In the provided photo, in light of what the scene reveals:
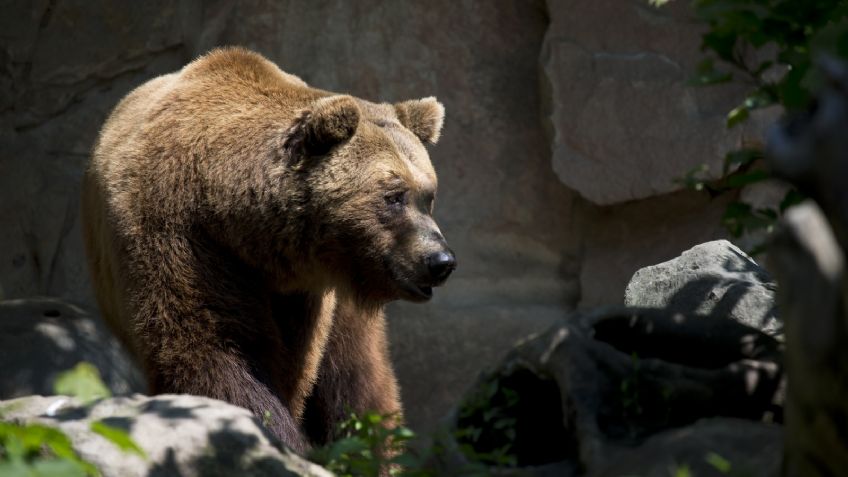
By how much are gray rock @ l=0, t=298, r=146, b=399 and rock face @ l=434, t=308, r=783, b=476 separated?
4.18 metres

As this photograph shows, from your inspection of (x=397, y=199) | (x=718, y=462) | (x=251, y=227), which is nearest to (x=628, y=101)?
(x=397, y=199)

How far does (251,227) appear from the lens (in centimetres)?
575

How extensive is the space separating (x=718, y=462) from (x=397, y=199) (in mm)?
3375

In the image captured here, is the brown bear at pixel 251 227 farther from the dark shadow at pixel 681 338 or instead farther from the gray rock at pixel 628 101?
the gray rock at pixel 628 101

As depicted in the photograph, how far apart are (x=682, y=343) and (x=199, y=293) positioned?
267 centimetres

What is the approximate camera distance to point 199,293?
555 centimetres

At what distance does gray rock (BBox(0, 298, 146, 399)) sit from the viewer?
709 cm

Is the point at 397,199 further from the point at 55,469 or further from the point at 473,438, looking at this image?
the point at 55,469

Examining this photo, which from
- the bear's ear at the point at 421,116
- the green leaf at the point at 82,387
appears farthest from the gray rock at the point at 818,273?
the bear's ear at the point at 421,116

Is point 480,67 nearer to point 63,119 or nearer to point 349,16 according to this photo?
point 349,16

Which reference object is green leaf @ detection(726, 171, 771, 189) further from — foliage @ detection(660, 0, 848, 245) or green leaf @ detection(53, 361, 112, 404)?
green leaf @ detection(53, 361, 112, 404)

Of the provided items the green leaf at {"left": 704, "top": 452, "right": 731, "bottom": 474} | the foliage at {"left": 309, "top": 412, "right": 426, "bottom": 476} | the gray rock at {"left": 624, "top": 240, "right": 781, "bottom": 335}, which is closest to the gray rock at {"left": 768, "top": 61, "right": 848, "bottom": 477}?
the green leaf at {"left": 704, "top": 452, "right": 731, "bottom": 474}

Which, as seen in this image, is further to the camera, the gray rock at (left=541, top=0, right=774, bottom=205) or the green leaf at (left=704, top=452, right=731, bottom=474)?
the gray rock at (left=541, top=0, right=774, bottom=205)

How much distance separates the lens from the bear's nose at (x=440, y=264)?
18.7 ft
